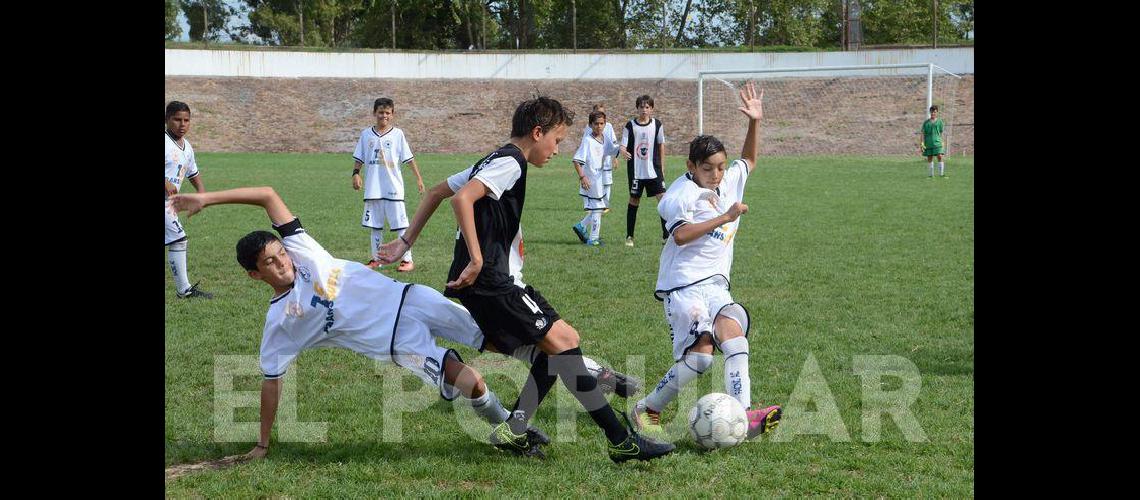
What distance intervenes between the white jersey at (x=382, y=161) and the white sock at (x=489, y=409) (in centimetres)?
629

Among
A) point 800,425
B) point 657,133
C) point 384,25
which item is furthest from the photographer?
point 384,25

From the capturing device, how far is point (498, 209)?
457 cm

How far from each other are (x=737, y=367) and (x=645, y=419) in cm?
57

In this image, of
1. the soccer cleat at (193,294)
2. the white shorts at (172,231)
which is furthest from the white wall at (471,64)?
the soccer cleat at (193,294)

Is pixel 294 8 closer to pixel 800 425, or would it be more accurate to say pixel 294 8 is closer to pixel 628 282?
pixel 628 282

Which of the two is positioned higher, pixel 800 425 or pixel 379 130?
pixel 379 130

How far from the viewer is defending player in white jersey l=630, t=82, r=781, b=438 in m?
4.90

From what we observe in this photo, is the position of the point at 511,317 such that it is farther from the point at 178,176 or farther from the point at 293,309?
the point at 178,176

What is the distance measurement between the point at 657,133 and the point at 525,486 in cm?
851

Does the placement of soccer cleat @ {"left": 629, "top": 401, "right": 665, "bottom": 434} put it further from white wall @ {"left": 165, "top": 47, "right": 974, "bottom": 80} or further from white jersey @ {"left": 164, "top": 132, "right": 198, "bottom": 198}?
white wall @ {"left": 165, "top": 47, "right": 974, "bottom": 80}

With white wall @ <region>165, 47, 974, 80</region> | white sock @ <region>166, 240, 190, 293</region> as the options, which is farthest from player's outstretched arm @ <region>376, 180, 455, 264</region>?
white wall @ <region>165, 47, 974, 80</region>
